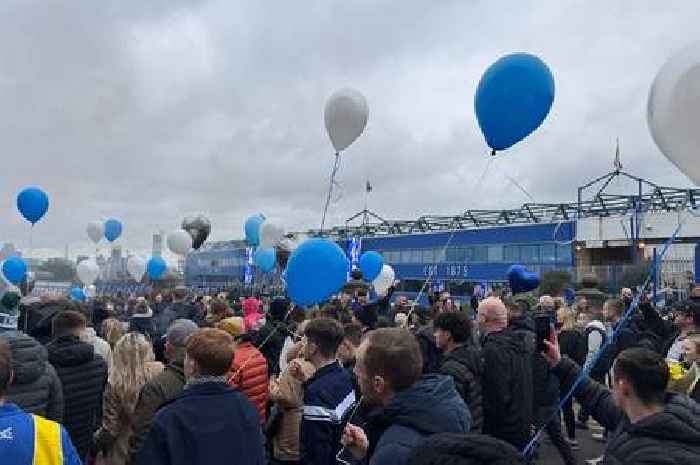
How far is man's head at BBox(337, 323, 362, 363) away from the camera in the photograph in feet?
14.3

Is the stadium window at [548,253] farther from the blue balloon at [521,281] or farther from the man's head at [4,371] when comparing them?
the man's head at [4,371]

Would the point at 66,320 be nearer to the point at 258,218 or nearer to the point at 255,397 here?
the point at 255,397

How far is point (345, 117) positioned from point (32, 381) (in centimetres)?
441

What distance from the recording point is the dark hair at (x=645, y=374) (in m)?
2.32

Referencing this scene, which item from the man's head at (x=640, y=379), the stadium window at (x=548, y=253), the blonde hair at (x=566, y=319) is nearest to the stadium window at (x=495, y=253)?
the stadium window at (x=548, y=253)

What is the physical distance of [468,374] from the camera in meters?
3.80

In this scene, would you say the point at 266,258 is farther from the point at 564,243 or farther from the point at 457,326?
the point at 564,243

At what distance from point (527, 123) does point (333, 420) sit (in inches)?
121

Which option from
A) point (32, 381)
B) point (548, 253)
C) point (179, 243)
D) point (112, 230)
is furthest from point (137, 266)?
point (548, 253)

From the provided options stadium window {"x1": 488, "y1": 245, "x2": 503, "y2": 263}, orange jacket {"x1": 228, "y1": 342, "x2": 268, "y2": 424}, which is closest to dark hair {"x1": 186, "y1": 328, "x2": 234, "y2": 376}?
orange jacket {"x1": 228, "y1": 342, "x2": 268, "y2": 424}

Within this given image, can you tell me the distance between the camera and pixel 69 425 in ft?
12.5

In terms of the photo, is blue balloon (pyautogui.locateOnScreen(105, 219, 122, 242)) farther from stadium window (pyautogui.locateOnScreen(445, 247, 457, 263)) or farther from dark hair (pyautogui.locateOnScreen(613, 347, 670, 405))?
stadium window (pyautogui.locateOnScreen(445, 247, 457, 263))

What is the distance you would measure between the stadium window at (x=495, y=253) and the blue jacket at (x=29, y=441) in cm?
3246

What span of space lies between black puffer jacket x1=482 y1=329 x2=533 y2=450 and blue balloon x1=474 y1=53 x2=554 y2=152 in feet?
5.96
